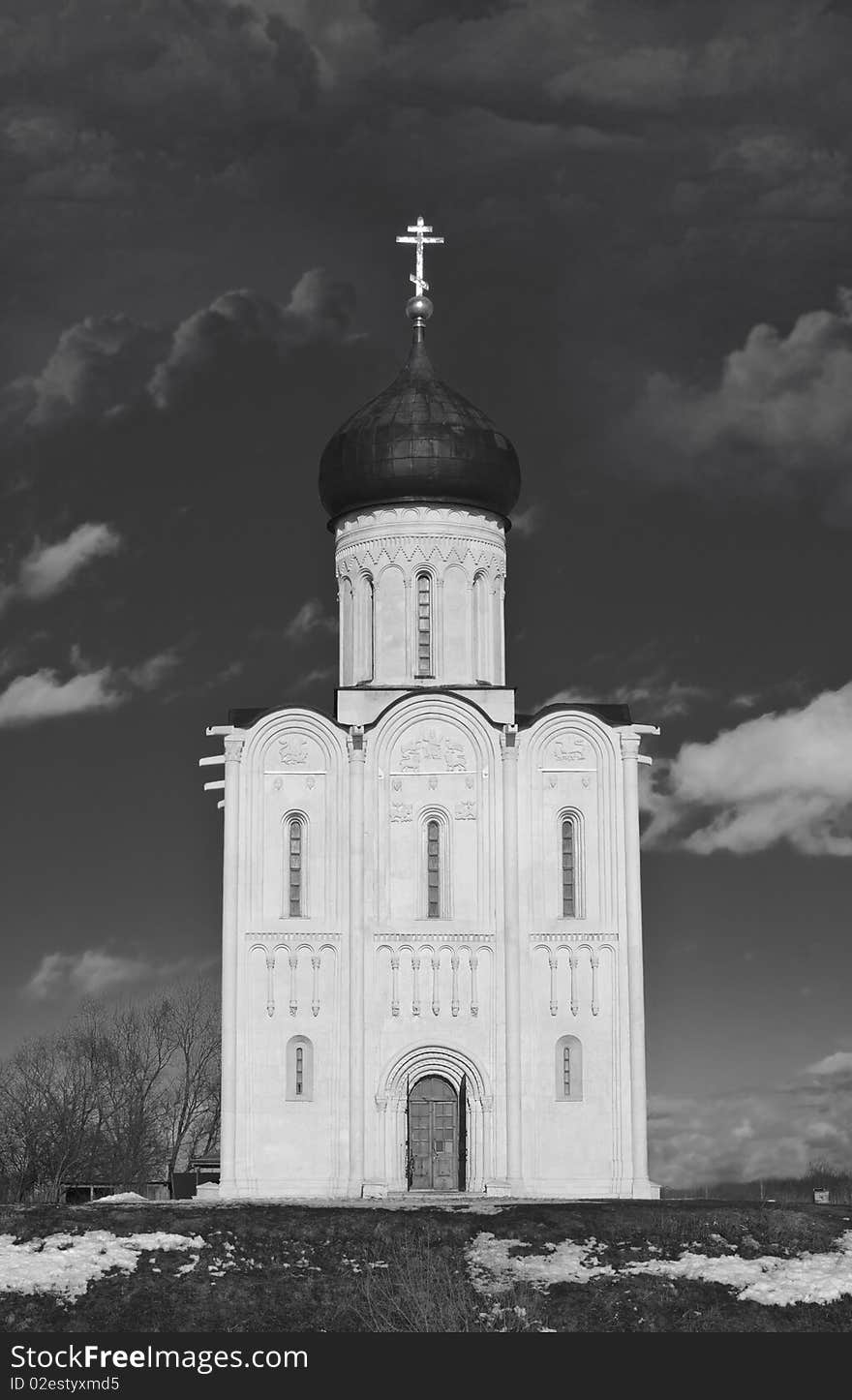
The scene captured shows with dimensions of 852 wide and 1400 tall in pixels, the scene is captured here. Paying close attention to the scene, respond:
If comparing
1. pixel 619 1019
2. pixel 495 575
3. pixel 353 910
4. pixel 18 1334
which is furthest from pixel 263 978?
pixel 18 1334

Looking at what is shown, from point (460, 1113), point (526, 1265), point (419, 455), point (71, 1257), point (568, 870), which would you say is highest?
point (419, 455)

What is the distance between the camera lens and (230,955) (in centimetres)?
3909

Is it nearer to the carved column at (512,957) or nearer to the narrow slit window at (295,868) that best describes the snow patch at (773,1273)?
the carved column at (512,957)

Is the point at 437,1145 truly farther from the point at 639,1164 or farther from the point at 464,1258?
the point at 464,1258

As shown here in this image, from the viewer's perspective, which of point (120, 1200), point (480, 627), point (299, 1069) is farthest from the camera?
point (480, 627)

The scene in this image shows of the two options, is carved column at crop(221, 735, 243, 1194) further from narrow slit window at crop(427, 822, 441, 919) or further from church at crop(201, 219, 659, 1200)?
narrow slit window at crop(427, 822, 441, 919)

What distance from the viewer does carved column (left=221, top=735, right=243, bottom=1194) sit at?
3853cm

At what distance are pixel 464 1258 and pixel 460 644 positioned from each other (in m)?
14.4

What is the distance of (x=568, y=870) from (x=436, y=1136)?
16.0 feet

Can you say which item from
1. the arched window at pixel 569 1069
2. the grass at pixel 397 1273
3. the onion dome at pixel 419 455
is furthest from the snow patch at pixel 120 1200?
the onion dome at pixel 419 455

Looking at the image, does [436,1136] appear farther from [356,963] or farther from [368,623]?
[368,623]

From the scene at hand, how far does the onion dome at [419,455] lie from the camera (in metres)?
42.3

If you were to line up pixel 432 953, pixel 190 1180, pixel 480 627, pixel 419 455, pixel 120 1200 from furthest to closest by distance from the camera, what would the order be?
1. pixel 480 627
2. pixel 419 455
3. pixel 190 1180
4. pixel 432 953
5. pixel 120 1200

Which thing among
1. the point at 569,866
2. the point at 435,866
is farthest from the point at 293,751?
the point at 569,866
